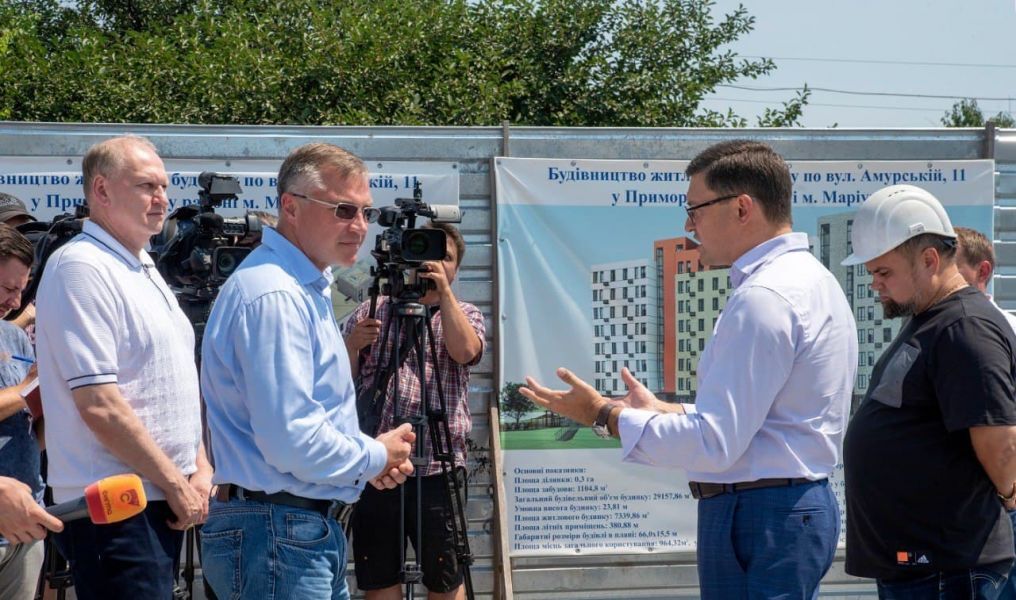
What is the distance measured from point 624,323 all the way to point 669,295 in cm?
27

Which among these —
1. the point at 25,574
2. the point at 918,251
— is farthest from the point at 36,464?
the point at 918,251

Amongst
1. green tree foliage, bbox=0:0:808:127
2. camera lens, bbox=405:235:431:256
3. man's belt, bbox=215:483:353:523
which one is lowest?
man's belt, bbox=215:483:353:523

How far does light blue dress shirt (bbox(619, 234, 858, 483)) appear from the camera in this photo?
117 inches

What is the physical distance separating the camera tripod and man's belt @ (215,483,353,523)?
161 cm

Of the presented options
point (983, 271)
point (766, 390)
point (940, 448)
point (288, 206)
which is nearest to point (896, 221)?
point (940, 448)

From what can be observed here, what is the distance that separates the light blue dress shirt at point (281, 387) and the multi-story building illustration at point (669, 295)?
2.92 m

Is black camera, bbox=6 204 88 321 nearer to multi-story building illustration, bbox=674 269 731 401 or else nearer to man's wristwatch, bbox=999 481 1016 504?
multi-story building illustration, bbox=674 269 731 401

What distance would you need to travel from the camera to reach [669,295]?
19.4ft

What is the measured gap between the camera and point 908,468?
3291mm

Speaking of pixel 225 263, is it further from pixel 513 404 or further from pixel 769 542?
pixel 769 542

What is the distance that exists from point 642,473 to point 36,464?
9.49 feet

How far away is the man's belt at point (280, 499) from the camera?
9.95 feet

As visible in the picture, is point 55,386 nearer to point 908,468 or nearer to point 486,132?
point 908,468

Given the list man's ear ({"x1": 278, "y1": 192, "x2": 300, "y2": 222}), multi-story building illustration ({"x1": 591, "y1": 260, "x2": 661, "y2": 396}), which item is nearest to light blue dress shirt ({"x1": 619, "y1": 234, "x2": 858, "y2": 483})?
man's ear ({"x1": 278, "y1": 192, "x2": 300, "y2": 222})
